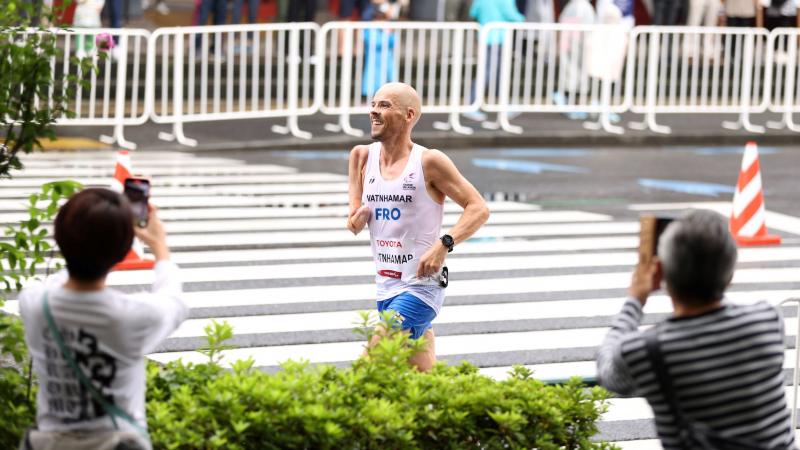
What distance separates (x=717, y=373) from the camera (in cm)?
399

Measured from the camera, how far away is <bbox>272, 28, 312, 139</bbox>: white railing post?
776 inches

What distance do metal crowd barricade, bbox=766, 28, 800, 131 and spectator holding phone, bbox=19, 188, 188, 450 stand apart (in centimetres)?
1850

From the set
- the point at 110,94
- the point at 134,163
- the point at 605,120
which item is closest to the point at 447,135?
the point at 605,120

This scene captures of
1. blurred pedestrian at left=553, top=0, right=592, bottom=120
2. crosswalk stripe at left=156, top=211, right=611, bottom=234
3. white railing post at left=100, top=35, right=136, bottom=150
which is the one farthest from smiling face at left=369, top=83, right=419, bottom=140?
blurred pedestrian at left=553, top=0, right=592, bottom=120

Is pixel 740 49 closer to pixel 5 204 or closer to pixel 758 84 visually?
pixel 758 84

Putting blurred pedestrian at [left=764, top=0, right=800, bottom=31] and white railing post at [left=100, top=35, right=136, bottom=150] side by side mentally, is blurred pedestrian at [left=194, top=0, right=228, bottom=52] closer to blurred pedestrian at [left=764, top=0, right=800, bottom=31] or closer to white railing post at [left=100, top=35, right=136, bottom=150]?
white railing post at [left=100, top=35, right=136, bottom=150]

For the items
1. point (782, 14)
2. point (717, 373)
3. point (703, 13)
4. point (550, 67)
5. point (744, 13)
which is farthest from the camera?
point (703, 13)

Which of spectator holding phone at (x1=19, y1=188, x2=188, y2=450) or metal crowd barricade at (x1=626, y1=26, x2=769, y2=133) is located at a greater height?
spectator holding phone at (x1=19, y1=188, x2=188, y2=450)

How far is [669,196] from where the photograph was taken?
1614 cm

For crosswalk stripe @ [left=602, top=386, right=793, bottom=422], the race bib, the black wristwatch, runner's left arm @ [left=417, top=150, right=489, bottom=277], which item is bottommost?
crosswalk stripe @ [left=602, top=386, right=793, bottom=422]

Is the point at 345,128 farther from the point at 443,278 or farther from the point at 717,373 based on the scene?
the point at 717,373

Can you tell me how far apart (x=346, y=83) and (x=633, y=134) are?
14.6 feet

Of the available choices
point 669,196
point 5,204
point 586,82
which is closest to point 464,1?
point 586,82

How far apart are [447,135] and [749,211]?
310 inches
